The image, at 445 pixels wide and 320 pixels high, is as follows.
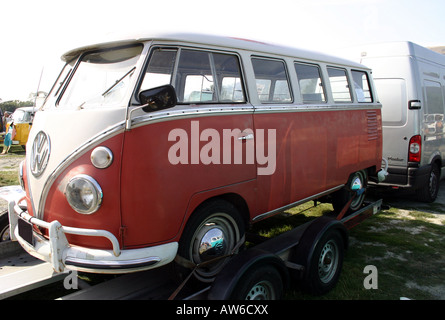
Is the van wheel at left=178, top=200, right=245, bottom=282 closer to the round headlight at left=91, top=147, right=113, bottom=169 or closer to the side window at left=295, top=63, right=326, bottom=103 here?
the round headlight at left=91, top=147, right=113, bottom=169

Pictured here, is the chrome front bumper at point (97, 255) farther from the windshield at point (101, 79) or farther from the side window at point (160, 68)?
the side window at point (160, 68)

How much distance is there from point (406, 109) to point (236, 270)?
5.44 metres

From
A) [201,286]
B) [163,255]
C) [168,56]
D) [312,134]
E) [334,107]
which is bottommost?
[201,286]

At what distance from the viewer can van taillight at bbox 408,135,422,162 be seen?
21.9 ft

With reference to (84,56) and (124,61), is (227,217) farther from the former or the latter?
(84,56)

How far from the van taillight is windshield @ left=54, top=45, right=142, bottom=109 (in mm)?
5673

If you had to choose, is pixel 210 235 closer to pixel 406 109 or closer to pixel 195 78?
pixel 195 78

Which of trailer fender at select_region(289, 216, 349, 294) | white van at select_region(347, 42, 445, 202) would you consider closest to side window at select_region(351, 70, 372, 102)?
white van at select_region(347, 42, 445, 202)

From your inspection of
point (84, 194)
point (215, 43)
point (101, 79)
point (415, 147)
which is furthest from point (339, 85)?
point (84, 194)

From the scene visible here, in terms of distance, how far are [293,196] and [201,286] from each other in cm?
153

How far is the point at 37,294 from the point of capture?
12.3 ft

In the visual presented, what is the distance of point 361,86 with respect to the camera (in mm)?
5578

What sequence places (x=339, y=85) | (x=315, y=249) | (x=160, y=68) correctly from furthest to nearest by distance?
(x=339, y=85) → (x=315, y=249) → (x=160, y=68)

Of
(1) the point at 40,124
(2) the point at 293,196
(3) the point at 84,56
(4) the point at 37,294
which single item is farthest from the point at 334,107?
(4) the point at 37,294
